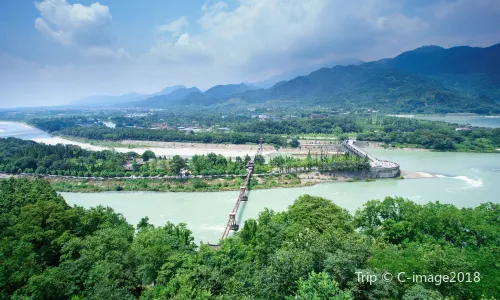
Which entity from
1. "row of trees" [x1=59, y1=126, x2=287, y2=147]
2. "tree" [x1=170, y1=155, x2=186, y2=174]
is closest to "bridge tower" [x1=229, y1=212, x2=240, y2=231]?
"tree" [x1=170, y1=155, x2=186, y2=174]

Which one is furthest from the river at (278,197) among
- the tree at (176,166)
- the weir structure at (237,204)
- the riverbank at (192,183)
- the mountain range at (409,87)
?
the mountain range at (409,87)

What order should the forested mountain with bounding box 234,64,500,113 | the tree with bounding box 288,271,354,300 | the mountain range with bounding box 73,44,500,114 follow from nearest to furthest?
1. the tree with bounding box 288,271,354,300
2. the forested mountain with bounding box 234,64,500,113
3. the mountain range with bounding box 73,44,500,114

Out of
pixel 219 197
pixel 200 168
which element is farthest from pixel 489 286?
pixel 200 168

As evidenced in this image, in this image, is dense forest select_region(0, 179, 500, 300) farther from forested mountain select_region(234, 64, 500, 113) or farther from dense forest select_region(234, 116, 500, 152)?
forested mountain select_region(234, 64, 500, 113)

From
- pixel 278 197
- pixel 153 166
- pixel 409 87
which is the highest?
pixel 409 87

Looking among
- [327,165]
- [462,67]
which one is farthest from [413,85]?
[327,165]

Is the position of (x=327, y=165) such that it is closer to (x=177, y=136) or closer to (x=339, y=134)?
(x=339, y=134)
